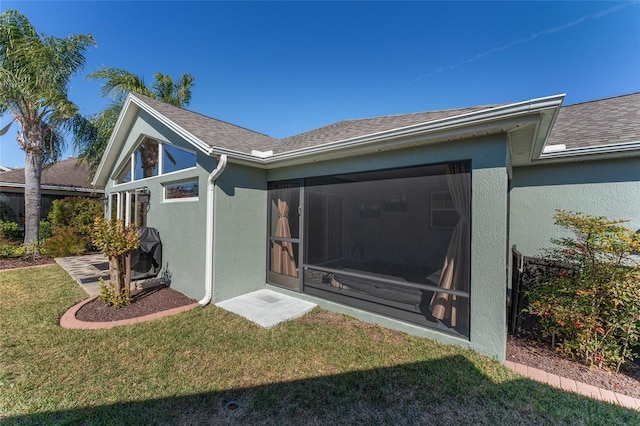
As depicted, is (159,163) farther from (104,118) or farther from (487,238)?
(104,118)

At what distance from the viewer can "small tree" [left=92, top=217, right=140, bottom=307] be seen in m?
4.90

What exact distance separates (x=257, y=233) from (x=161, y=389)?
358 cm

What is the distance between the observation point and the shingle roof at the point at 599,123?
4.41 meters

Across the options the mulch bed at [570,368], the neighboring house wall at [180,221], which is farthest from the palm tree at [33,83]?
the mulch bed at [570,368]

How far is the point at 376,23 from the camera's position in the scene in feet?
26.2

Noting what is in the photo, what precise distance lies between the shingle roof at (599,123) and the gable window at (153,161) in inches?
306

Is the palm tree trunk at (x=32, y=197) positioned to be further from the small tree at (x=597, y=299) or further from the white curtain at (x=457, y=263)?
the small tree at (x=597, y=299)

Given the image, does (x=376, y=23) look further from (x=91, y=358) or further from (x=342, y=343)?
(x=91, y=358)

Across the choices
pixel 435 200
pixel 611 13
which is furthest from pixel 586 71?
pixel 435 200

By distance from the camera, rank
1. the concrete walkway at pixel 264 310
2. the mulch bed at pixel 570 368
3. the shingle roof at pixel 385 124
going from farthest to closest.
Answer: the shingle roof at pixel 385 124 → the mulch bed at pixel 570 368 → the concrete walkway at pixel 264 310

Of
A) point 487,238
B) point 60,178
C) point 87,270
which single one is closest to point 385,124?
point 487,238

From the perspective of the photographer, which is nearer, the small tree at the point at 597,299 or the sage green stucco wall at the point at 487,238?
the small tree at the point at 597,299

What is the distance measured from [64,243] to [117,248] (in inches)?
351

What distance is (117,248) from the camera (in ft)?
16.2
